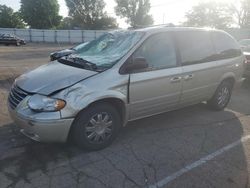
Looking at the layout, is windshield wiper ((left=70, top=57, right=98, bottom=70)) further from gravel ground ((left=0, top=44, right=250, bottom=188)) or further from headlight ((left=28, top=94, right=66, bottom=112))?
gravel ground ((left=0, top=44, right=250, bottom=188))

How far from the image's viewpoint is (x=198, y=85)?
5.33 metres

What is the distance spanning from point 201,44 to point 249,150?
2133 mm

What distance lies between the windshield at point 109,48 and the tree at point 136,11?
58.7 m

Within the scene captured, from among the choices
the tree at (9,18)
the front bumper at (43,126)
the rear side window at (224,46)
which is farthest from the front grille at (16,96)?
the tree at (9,18)

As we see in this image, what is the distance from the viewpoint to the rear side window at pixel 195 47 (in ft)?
16.5

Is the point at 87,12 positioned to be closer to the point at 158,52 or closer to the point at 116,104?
the point at 158,52

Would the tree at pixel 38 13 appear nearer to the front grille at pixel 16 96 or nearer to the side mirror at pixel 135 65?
the front grille at pixel 16 96

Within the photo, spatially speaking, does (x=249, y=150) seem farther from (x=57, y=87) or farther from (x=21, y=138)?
(x=21, y=138)

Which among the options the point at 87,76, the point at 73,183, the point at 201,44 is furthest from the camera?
the point at 201,44

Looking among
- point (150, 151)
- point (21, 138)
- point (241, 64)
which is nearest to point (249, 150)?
point (150, 151)

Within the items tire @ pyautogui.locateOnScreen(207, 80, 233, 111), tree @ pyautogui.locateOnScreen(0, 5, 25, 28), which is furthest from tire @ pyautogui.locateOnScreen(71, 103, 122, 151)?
tree @ pyautogui.locateOnScreen(0, 5, 25, 28)

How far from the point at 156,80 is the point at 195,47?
1.28m

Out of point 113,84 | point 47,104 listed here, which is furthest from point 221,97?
point 47,104

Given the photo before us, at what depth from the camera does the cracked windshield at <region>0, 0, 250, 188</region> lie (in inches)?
141
